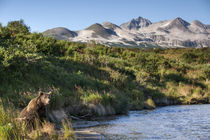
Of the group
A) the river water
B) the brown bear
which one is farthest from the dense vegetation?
the river water

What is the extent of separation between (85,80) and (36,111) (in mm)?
11808

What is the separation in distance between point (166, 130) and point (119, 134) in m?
2.45

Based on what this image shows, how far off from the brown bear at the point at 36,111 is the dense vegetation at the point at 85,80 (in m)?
1.05

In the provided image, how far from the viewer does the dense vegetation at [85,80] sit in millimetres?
16922

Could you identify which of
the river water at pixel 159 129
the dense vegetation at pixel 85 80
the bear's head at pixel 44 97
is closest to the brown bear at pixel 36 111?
the bear's head at pixel 44 97

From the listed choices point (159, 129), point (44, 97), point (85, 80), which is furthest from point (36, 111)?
point (85, 80)

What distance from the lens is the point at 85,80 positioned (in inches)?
880

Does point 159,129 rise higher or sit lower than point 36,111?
lower

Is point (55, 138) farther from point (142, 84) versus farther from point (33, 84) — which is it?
point (142, 84)

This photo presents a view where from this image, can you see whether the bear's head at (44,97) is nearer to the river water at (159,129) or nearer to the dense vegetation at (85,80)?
the dense vegetation at (85,80)

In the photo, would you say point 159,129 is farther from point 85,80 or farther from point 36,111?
point 85,80

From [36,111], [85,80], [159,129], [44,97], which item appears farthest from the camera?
[85,80]

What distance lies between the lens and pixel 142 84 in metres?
28.2

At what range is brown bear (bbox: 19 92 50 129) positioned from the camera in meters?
10.4
